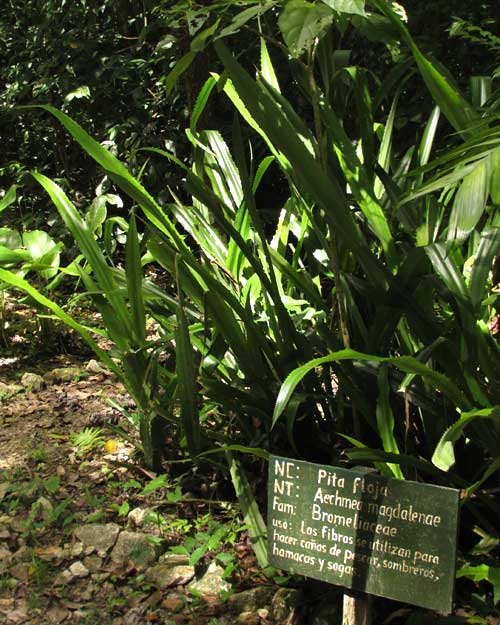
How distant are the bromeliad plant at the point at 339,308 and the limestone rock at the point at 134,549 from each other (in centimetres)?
23

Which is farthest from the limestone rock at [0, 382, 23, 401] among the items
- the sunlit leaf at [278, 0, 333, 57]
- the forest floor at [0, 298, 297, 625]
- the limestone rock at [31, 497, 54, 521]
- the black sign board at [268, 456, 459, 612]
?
the sunlit leaf at [278, 0, 333, 57]

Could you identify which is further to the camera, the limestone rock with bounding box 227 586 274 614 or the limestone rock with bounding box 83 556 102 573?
the limestone rock with bounding box 83 556 102 573

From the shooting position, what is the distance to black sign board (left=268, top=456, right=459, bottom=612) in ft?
4.24

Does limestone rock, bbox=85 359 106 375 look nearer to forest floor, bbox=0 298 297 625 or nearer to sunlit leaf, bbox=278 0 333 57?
forest floor, bbox=0 298 297 625

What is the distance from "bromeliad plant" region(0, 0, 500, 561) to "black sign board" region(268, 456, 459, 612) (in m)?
0.10

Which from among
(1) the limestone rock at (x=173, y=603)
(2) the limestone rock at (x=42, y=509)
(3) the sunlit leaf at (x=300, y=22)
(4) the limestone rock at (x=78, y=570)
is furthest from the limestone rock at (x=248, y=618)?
(3) the sunlit leaf at (x=300, y=22)

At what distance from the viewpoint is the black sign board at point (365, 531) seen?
50.9 inches

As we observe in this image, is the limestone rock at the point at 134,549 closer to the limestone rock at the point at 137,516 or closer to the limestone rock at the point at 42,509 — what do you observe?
the limestone rock at the point at 137,516

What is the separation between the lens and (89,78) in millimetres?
3881

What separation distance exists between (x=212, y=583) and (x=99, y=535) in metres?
0.32

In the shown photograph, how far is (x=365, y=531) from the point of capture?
136 cm

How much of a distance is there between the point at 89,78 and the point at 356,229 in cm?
273

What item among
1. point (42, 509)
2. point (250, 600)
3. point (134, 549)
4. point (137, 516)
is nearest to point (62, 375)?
point (42, 509)

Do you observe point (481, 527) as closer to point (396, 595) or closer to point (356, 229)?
point (396, 595)
